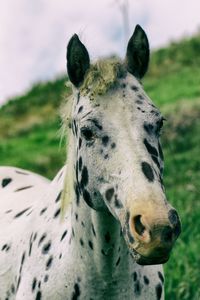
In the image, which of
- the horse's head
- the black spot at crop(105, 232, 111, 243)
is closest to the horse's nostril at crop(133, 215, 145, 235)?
the horse's head

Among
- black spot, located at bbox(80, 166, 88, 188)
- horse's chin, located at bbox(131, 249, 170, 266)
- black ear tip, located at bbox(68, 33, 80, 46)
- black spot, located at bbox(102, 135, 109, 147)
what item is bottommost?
horse's chin, located at bbox(131, 249, 170, 266)

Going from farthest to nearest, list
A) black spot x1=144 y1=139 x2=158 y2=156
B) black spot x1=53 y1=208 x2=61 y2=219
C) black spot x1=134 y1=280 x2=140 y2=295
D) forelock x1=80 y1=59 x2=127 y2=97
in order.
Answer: black spot x1=53 y1=208 x2=61 y2=219 < black spot x1=134 y1=280 x2=140 y2=295 < forelock x1=80 y1=59 x2=127 y2=97 < black spot x1=144 y1=139 x2=158 y2=156

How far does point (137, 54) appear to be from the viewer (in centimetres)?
467

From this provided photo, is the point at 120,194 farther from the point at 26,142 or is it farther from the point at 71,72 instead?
the point at 26,142

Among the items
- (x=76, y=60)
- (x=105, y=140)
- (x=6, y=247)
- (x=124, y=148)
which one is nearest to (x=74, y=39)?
(x=76, y=60)

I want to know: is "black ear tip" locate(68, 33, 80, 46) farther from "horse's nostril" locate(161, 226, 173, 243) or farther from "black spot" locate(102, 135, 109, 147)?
"horse's nostril" locate(161, 226, 173, 243)

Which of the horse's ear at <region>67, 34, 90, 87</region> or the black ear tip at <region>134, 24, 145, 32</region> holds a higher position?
the black ear tip at <region>134, 24, 145, 32</region>

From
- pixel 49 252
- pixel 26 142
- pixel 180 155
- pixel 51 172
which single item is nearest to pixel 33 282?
pixel 49 252

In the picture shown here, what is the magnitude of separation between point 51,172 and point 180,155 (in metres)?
2.88

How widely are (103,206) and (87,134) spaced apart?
0.37 meters

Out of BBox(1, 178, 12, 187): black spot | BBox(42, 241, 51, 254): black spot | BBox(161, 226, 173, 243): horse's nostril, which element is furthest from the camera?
BBox(1, 178, 12, 187): black spot

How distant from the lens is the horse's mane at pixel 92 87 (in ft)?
14.6

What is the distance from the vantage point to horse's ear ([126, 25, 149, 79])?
15.3 ft

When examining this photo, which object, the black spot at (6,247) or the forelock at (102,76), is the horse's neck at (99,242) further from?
the black spot at (6,247)
